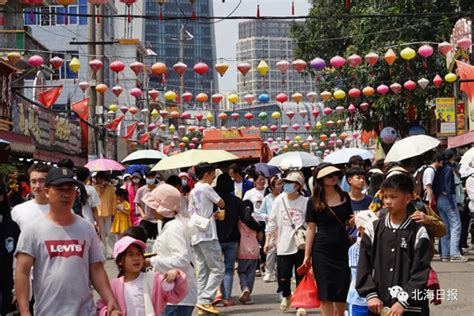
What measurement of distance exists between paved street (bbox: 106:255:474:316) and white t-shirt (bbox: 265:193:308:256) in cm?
73

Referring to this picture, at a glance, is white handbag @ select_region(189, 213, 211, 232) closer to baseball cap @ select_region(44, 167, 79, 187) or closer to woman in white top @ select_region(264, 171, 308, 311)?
woman in white top @ select_region(264, 171, 308, 311)

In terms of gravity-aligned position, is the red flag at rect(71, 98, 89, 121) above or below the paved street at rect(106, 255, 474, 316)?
above

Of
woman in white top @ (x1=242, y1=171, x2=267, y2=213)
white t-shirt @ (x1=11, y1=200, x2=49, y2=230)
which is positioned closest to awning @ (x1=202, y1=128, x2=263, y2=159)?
woman in white top @ (x1=242, y1=171, x2=267, y2=213)

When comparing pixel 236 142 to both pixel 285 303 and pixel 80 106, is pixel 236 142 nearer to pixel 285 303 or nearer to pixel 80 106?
pixel 80 106

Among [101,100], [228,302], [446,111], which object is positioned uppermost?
[101,100]

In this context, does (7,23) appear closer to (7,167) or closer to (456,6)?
(456,6)

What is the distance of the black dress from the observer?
9031 mm

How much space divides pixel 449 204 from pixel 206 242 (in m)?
6.22

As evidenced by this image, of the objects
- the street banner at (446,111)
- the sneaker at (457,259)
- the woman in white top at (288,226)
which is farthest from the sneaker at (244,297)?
the street banner at (446,111)

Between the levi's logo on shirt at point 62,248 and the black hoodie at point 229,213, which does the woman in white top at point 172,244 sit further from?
the black hoodie at point 229,213

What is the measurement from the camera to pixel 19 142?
28.5 m

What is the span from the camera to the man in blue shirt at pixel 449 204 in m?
16.4

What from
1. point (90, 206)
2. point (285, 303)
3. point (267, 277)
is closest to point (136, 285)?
point (285, 303)

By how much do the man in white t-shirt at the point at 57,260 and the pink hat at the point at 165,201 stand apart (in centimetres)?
152
